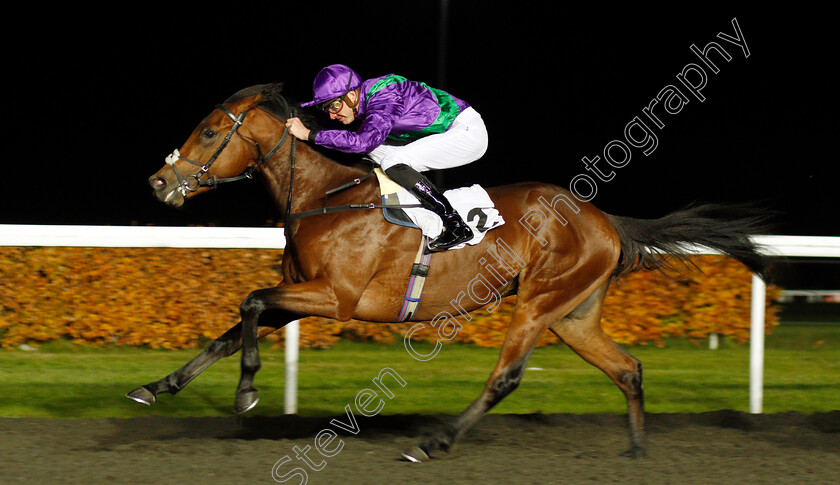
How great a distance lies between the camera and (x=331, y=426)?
3914 mm

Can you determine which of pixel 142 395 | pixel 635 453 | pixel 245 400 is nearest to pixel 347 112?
pixel 245 400

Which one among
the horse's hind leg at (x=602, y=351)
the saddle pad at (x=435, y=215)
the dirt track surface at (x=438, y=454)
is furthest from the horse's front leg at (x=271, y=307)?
the horse's hind leg at (x=602, y=351)

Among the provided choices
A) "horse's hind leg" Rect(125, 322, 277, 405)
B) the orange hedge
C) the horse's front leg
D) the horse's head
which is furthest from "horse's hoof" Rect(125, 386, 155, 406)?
the orange hedge

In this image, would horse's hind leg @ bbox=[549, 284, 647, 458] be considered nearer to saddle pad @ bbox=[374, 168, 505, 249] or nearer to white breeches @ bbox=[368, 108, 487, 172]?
saddle pad @ bbox=[374, 168, 505, 249]

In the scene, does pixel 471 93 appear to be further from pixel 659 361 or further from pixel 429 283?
pixel 429 283

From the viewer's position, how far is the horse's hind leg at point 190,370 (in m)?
3.36

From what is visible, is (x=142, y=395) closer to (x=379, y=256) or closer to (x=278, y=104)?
(x=379, y=256)

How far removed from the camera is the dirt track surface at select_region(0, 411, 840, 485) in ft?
10.2

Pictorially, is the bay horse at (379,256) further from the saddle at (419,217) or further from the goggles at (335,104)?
the goggles at (335,104)

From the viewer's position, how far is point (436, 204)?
3.45m

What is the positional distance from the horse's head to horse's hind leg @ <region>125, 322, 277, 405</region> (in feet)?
2.02

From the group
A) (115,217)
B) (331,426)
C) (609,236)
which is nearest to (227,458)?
(331,426)

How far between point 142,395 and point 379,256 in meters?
1.11

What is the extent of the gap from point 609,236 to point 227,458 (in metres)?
1.96
